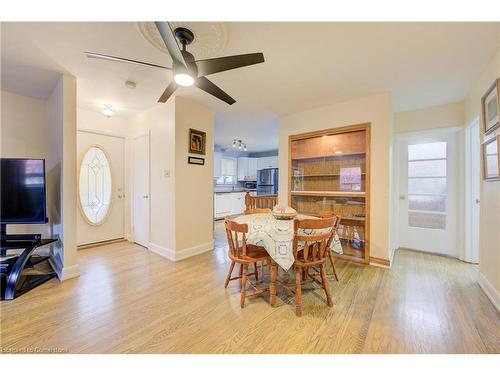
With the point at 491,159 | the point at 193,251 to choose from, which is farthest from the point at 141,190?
the point at 491,159

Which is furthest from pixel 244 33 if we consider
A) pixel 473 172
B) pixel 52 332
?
pixel 473 172

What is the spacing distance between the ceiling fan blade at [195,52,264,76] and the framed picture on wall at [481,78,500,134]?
2.16 metres

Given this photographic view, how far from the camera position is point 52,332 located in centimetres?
157

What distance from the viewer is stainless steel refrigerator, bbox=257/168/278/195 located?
7.21 metres

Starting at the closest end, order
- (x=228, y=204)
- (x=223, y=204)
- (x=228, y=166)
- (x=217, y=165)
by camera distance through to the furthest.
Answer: (x=223, y=204), (x=228, y=204), (x=217, y=165), (x=228, y=166)

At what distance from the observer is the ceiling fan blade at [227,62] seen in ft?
5.00

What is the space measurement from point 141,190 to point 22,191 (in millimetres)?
1532

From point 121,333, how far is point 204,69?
82.4 inches

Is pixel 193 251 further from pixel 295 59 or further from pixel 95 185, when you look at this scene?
pixel 295 59

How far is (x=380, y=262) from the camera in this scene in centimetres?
286

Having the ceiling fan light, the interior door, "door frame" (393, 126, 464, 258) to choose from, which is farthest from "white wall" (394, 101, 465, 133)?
the interior door

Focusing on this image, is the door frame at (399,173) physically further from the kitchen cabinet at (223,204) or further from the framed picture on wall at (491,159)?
the kitchen cabinet at (223,204)

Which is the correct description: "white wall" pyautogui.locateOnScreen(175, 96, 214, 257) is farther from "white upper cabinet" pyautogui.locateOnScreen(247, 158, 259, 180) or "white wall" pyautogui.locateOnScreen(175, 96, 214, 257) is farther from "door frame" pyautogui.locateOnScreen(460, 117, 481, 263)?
"white upper cabinet" pyautogui.locateOnScreen(247, 158, 259, 180)
